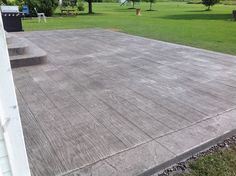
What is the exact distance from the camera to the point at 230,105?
10.3ft

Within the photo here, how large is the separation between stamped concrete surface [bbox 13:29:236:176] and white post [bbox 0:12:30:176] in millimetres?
631

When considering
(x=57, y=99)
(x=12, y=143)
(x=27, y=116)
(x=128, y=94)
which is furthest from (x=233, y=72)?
(x=12, y=143)

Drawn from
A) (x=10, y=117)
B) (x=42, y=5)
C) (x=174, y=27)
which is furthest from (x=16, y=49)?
(x=42, y=5)

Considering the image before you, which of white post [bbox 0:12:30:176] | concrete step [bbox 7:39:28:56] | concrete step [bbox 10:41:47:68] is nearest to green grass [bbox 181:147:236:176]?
white post [bbox 0:12:30:176]

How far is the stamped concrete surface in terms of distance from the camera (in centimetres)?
211

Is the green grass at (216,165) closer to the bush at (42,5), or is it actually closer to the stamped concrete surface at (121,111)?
the stamped concrete surface at (121,111)

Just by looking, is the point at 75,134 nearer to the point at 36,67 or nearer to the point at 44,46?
the point at 36,67

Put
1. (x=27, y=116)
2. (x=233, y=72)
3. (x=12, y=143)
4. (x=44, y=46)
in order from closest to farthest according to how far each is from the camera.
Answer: (x=12, y=143), (x=27, y=116), (x=233, y=72), (x=44, y=46)

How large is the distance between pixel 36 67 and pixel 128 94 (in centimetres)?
233

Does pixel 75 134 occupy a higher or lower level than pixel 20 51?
lower

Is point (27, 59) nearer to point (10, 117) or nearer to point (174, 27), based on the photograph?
point (10, 117)

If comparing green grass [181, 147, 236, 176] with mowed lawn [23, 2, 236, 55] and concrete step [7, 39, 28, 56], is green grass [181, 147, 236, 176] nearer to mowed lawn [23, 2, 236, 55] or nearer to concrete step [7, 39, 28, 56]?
concrete step [7, 39, 28, 56]

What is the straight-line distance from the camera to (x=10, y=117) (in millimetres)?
1249

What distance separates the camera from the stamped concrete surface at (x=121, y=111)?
2111mm
